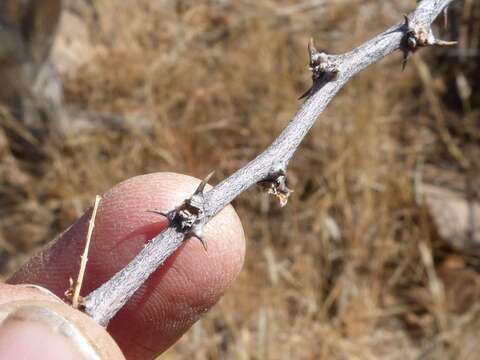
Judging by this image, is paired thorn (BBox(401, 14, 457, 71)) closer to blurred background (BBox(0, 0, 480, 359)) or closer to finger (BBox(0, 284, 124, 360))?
finger (BBox(0, 284, 124, 360))

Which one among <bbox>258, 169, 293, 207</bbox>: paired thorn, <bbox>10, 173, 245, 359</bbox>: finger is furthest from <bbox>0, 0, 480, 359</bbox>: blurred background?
<bbox>258, 169, 293, 207</bbox>: paired thorn

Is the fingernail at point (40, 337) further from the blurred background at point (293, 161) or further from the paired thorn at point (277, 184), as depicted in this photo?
the blurred background at point (293, 161)

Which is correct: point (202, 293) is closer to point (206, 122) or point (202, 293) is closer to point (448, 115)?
point (206, 122)

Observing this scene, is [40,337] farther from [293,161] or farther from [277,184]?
[293,161]

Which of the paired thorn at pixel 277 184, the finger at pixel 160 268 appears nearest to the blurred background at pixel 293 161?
the finger at pixel 160 268

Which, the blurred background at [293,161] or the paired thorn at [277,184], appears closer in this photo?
the paired thorn at [277,184]

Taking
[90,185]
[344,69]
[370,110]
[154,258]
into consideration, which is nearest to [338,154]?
[370,110]

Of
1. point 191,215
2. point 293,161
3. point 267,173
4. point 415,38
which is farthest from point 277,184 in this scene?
point 293,161
